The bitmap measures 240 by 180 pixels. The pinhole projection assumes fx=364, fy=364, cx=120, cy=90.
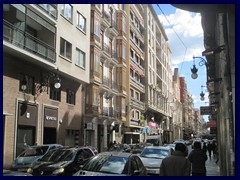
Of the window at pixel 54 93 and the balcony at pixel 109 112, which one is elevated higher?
the window at pixel 54 93

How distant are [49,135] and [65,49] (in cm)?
657

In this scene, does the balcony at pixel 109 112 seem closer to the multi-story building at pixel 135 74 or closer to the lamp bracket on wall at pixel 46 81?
the multi-story building at pixel 135 74

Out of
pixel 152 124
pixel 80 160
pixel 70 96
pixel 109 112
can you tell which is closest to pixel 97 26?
pixel 70 96

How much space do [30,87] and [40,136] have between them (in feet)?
11.4

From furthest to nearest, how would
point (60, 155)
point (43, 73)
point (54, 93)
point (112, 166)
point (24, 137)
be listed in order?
point (54, 93)
point (43, 73)
point (24, 137)
point (60, 155)
point (112, 166)

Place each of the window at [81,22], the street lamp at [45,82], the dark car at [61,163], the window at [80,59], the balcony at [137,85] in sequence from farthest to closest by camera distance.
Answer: the balcony at [137,85] < the window at [81,22] < the window at [80,59] < the street lamp at [45,82] < the dark car at [61,163]

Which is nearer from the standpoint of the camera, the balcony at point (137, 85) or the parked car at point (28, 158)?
the parked car at point (28, 158)

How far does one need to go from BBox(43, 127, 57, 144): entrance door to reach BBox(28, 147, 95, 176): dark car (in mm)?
11281

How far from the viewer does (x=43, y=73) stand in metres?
25.4

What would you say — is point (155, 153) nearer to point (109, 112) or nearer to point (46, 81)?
point (46, 81)

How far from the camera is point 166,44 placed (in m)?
63.7

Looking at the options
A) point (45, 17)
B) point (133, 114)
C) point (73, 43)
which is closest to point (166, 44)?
point (133, 114)

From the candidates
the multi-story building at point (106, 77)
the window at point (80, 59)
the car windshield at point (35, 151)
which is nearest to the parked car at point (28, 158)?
the car windshield at point (35, 151)

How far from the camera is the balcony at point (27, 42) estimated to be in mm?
20359
